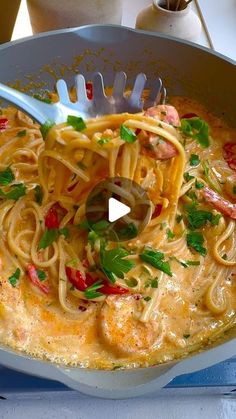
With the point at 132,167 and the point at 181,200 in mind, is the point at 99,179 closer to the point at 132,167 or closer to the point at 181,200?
the point at 132,167

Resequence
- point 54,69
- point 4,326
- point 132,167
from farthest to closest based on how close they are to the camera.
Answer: point 54,69 → point 132,167 → point 4,326

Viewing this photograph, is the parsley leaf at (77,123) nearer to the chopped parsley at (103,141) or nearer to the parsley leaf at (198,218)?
the chopped parsley at (103,141)

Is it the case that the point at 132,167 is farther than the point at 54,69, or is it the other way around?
the point at 54,69

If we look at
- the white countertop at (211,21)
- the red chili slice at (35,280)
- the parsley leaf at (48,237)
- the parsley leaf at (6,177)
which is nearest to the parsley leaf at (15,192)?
the parsley leaf at (6,177)

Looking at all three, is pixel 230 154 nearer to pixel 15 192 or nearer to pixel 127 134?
pixel 127 134

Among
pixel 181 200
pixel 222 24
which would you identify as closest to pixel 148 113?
pixel 181 200

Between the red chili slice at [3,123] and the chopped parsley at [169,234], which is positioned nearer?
the chopped parsley at [169,234]
